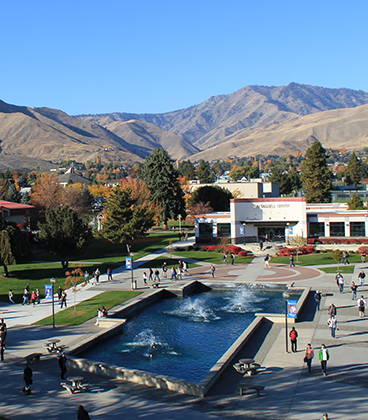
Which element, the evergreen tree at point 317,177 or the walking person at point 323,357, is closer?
the walking person at point 323,357

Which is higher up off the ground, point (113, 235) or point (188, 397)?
point (113, 235)

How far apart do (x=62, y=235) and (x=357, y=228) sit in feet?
129

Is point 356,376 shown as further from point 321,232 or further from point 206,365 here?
point 321,232

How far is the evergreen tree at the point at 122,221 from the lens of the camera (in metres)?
61.1

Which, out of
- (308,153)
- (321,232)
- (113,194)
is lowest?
(321,232)

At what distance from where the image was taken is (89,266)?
5297 centimetres

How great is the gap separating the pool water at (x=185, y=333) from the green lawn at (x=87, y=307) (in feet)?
8.29

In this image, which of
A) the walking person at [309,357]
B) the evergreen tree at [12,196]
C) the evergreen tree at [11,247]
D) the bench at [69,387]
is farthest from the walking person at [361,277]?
the evergreen tree at [12,196]

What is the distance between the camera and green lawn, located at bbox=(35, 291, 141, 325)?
106 feet

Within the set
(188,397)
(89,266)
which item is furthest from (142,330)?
(89,266)

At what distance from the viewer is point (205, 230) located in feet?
232

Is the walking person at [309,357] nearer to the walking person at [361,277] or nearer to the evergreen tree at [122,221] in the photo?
the walking person at [361,277]

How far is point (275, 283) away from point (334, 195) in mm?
99458

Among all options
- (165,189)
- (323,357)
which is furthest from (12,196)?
(323,357)
